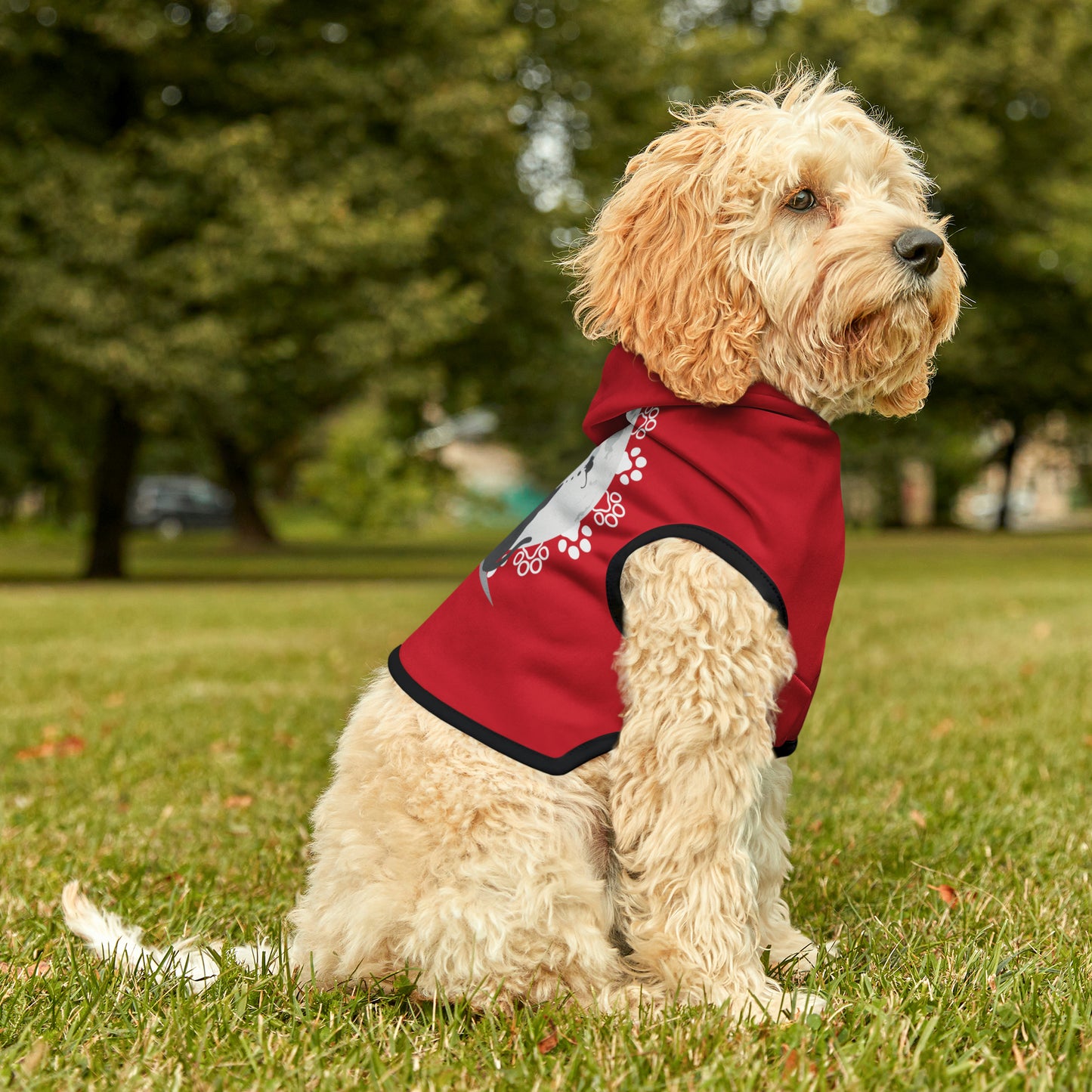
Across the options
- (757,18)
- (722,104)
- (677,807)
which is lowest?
(677,807)

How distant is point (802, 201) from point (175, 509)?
160ft

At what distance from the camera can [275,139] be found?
16.6 meters

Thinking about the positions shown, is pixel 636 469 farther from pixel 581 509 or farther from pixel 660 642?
pixel 660 642

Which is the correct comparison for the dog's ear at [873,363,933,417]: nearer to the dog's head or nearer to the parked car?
the dog's head

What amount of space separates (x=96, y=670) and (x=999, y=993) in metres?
7.57

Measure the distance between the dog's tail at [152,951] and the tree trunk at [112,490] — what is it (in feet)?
58.2

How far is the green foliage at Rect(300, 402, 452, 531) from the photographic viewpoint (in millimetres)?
40500

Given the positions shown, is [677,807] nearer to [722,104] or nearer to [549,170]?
[722,104]

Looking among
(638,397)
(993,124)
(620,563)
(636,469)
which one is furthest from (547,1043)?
(993,124)

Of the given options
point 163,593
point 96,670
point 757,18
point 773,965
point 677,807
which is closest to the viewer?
point 677,807

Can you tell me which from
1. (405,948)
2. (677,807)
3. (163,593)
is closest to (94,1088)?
(405,948)

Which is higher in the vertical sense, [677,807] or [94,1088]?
[677,807]

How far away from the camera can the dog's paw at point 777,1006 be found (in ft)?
8.74

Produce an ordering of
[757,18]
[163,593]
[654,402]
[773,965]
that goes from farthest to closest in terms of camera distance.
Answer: [757,18] < [163,593] < [773,965] < [654,402]
